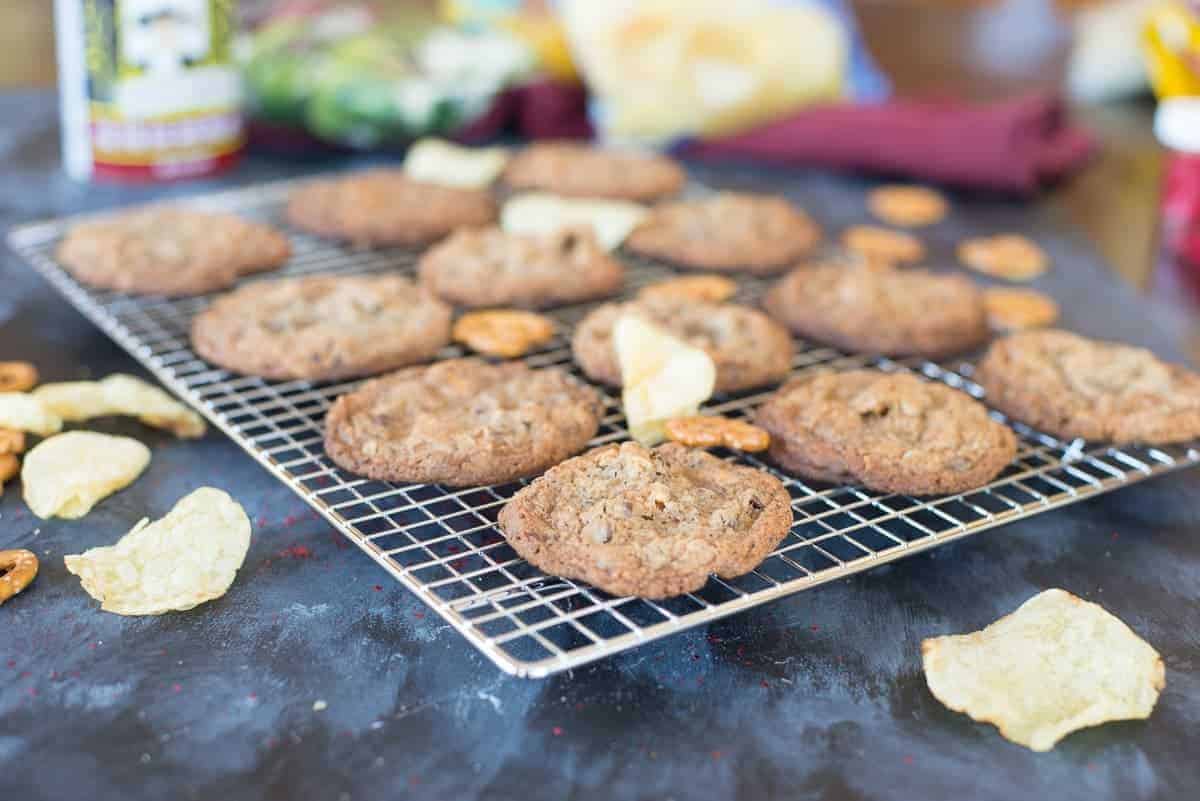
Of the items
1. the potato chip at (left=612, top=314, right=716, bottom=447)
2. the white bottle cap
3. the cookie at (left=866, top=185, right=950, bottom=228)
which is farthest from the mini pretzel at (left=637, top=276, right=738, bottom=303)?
the white bottle cap

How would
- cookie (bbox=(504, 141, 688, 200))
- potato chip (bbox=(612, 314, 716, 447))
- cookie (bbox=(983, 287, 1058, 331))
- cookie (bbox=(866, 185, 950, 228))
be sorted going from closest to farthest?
potato chip (bbox=(612, 314, 716, 447)) → cookie (bbox=(983, 287, 1058, 331)) → cookie (bbox=(504, 141, 688, 200)) → cookie (bbox=(866, 185, 950, 228))

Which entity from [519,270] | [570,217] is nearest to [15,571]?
[519,270]

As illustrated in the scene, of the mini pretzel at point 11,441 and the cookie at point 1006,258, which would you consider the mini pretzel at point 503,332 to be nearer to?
the mini pretzel at point 11,441

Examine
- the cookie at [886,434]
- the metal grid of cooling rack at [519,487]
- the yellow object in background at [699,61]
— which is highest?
the yellow object in background at [699,61]

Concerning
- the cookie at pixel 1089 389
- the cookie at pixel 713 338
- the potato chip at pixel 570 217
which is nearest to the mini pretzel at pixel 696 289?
the cookie at pixel 713 338

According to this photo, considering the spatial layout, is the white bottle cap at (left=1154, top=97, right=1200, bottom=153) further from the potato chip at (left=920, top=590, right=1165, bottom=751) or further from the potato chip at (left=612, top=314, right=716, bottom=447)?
the potato chip at (left=920, top=590, right=1165, bottom=751)

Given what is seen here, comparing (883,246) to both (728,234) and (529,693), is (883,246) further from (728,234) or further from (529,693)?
(529,693)

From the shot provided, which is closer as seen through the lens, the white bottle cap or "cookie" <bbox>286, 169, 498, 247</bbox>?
the white bottle cap
